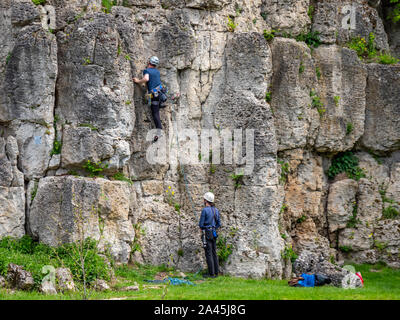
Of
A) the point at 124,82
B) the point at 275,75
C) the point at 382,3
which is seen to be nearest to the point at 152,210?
the point at 124,82

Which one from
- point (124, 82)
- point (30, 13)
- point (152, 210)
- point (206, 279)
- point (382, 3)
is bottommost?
point (206, 279)

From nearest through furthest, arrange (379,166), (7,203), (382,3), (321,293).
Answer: (321,293) < (7,203) < (379,166) < (382,3)

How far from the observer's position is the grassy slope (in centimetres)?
1255

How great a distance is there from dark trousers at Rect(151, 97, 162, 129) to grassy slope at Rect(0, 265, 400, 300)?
4.05 m

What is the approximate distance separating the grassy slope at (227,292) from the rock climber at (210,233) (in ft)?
1.41

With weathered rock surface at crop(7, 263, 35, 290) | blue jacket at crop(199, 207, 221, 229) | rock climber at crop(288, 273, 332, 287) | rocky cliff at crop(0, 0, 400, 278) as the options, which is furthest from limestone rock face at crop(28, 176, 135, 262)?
rock climber at crop(288, 273, 332, 287)

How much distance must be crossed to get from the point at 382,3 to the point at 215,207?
35.5 feet

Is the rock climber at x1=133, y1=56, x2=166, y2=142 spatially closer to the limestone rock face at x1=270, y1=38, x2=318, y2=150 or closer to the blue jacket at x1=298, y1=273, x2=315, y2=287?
the limestone rock face at x1=270, y1=38, x2=318, y2=150

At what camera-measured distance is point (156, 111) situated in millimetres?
17312

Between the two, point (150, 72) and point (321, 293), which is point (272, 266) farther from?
point (150, 72)

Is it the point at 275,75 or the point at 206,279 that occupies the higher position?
the point at 275,75

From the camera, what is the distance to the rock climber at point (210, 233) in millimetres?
16062

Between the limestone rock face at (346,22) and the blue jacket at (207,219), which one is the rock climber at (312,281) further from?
the limestone rock face at (346,22)

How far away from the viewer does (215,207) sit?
17.4 metres
